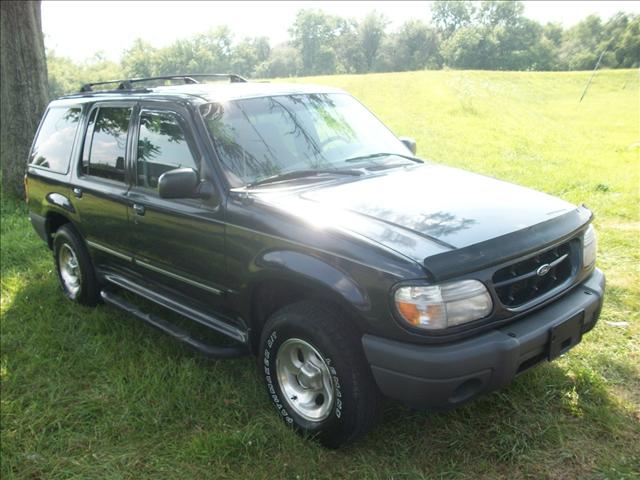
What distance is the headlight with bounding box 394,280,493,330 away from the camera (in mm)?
2518

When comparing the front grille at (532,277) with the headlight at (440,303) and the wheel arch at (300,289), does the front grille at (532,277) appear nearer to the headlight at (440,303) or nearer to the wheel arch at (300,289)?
the headlight at (440,303)

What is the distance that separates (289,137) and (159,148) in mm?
919

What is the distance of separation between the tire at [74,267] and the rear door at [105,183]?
191mm

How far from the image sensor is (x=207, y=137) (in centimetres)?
356

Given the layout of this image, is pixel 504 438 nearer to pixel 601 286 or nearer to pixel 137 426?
pixel 601 286

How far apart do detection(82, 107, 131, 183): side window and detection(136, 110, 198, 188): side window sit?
0.25 metres

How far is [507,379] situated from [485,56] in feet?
66.7

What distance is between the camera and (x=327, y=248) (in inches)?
110

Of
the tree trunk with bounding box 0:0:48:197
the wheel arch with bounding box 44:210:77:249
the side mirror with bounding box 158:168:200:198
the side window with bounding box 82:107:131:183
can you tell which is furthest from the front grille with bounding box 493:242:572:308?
the tree trunk with bounding box 0:0:48:197

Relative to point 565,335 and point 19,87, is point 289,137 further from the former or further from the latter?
point 19,87

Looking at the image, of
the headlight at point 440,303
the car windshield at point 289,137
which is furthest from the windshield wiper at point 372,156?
the headlight at point 440,303

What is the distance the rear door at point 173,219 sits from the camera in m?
3.51

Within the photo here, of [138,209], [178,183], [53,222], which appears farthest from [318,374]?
[53,222]

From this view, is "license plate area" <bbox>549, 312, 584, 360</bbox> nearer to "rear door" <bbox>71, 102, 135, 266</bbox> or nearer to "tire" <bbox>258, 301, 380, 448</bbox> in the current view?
"tire" <bbox>258, 301, 380, 448</bbox>
